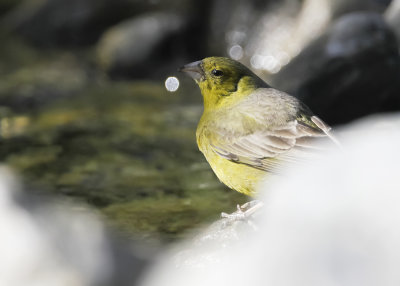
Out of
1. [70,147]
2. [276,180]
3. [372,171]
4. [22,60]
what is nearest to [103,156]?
[70,147]

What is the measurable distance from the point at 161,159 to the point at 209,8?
5.98 m

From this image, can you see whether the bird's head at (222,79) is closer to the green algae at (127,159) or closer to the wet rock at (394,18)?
the green algae at (127,159)

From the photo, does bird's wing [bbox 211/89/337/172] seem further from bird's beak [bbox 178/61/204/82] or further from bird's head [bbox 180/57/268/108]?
bird's beak [bbox 178/61/204/82]

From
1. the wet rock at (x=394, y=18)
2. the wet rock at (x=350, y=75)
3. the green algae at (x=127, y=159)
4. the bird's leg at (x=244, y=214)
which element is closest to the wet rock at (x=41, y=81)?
the green algae at (x=127, y=159)

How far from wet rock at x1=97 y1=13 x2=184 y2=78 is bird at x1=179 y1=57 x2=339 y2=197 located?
6.14 m

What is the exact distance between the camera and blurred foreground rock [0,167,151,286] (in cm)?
366

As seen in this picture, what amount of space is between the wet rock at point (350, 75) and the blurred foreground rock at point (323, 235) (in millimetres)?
3108

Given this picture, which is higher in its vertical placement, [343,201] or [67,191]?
[67,191]

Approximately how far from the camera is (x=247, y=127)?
4.98 m

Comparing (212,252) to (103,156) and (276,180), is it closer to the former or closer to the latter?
(276,180)

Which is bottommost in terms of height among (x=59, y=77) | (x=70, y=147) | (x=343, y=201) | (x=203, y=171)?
(x=343, y=201)

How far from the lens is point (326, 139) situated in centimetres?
454

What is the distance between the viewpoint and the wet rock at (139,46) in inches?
448

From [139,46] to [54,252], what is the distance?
326 inches
